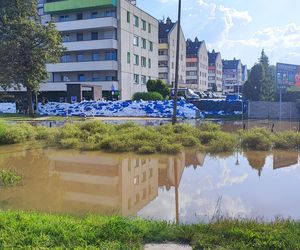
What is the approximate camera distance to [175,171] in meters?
11.9

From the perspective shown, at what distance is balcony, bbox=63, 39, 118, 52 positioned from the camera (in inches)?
2128

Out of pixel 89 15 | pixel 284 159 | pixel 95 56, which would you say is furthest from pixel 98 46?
pixel 284 159

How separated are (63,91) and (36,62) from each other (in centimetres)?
2174

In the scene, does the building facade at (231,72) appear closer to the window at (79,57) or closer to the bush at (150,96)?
the window at (79,57)

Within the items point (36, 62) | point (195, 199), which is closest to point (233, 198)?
point (195, 199)

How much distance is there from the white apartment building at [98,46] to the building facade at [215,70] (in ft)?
247

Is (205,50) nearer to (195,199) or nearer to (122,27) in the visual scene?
(122,27)

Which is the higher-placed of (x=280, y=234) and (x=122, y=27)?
(x=122, y=27)

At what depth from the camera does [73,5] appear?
57.1 m

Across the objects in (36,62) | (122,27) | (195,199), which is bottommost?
(195,199)

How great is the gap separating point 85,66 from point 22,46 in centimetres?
2026

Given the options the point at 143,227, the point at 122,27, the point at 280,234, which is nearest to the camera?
the point at 280,234

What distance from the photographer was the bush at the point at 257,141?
51.7ft

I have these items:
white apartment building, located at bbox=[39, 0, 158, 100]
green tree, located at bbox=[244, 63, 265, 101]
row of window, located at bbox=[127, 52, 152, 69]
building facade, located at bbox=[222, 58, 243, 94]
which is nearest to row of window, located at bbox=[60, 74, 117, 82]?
white apartment building, located at bbox=[39, 0, 158, 100]
